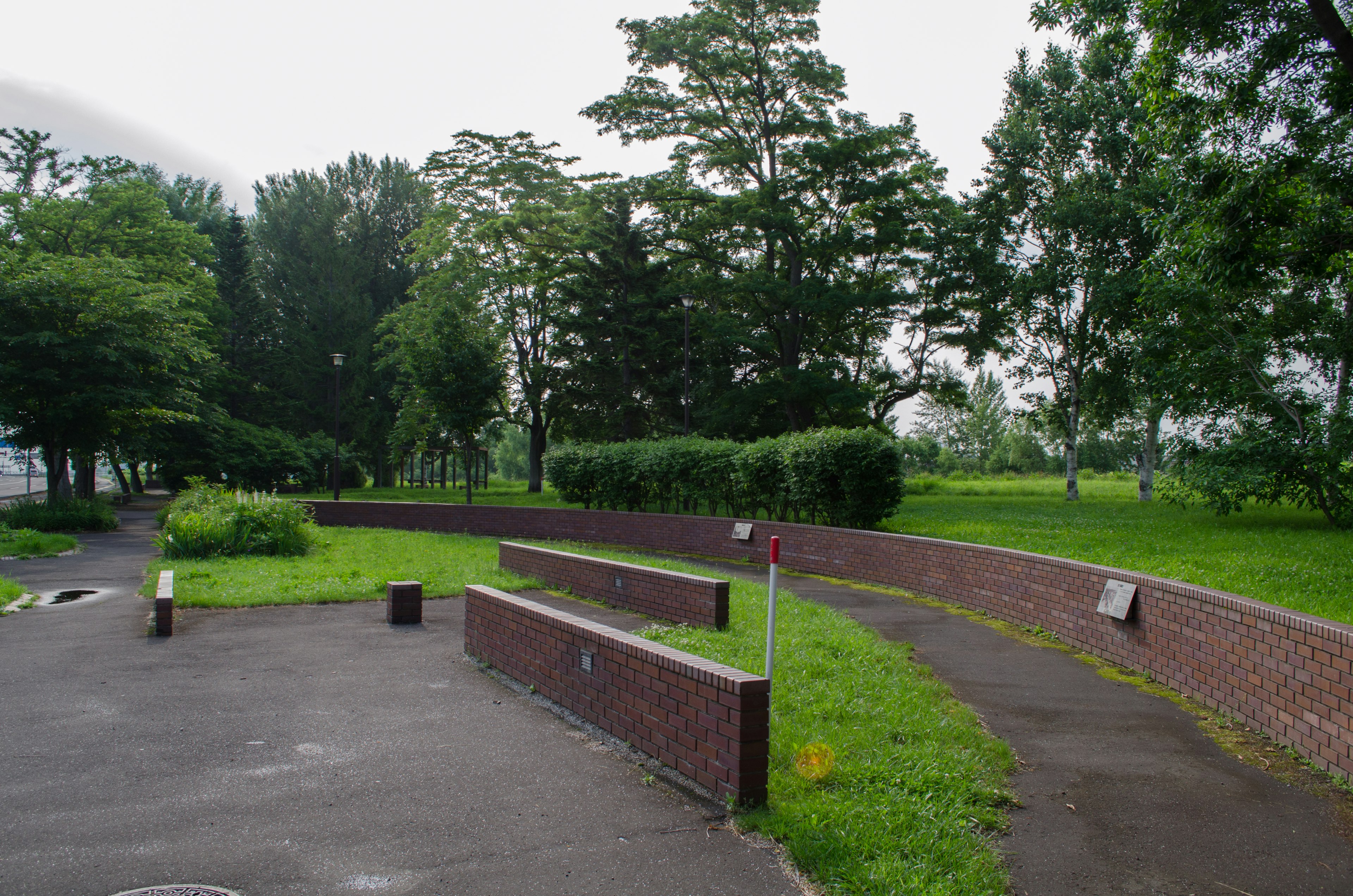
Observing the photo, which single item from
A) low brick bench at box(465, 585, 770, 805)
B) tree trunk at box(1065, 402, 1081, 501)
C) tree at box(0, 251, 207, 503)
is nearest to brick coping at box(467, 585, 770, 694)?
low brick bench at box(465, 585, 770, 805)

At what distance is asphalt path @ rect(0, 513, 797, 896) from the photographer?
3.31 meters

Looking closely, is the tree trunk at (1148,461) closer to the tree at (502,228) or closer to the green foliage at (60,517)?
the tree at (502,228)

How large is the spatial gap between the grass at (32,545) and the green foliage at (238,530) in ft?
6.64

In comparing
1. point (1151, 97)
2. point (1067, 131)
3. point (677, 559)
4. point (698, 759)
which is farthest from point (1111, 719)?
point (1067, 131)

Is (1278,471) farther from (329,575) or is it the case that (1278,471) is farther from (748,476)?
(329,575)

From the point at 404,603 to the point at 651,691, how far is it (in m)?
4.94

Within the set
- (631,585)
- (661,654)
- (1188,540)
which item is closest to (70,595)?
(631,585)

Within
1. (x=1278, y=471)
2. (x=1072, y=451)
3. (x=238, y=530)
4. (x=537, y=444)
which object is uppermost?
(x=537, y=444)

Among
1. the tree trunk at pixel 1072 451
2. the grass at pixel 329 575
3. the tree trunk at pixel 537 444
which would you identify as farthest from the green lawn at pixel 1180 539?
the tree trunk at pixel 537 444

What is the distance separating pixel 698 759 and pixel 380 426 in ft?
145

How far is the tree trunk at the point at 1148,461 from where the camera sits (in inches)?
1096

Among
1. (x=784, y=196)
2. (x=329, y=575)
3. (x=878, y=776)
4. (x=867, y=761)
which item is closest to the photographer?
(x=878, y=776)

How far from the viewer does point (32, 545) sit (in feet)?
49.7

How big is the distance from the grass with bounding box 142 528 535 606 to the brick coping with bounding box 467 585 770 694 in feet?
15.4
